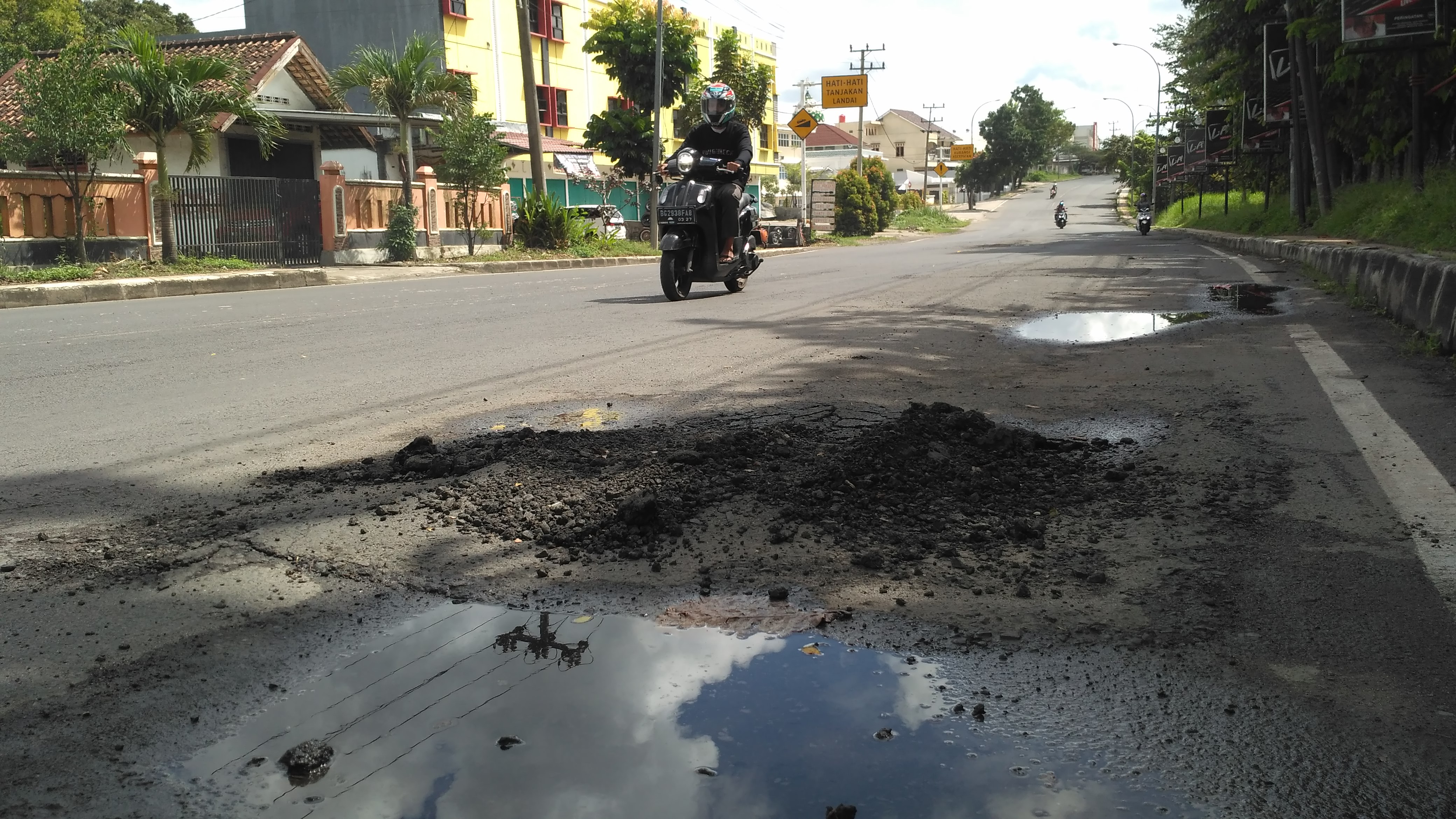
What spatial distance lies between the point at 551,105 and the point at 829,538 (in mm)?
40432

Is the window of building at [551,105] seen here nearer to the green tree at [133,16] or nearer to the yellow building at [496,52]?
the yellow building at [496,52]

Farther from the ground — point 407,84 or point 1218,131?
point 407,84

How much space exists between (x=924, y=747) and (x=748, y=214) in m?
10.8

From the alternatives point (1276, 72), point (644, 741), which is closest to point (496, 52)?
point (1276, 72)

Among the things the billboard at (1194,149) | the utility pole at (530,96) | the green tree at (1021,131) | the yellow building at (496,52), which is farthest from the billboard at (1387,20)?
the green tree at (1021,131)

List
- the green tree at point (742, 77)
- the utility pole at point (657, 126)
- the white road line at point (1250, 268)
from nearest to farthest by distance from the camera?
the white road line at point (1250, 268) < the utility pole at point (657, 126) < the green tree at point (742, 77)

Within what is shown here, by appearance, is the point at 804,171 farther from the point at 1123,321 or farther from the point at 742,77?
the point at 1123,321

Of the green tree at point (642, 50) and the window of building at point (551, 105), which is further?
the window of building at point (551, 105)

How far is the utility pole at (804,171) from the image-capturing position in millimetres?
42250

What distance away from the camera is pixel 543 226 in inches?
1021

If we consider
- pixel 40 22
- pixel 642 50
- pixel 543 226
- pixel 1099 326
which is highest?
pixel 40 22

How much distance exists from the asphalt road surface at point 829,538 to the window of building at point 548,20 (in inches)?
1292

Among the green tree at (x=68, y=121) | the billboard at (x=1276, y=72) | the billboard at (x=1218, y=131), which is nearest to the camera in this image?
the green tree at (x=68, y=121)

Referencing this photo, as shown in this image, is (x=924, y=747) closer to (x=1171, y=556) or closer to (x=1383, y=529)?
(x=1171, y=556)
